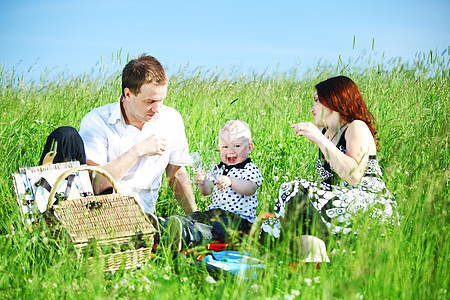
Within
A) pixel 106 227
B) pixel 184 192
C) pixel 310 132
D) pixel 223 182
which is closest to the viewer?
pixel 106 227

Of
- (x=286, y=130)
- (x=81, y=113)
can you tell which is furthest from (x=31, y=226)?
(x=286, y=130)

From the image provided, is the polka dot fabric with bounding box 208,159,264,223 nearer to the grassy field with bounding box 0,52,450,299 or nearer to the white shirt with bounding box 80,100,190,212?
the grassy field with bounding box 0,52,450,299

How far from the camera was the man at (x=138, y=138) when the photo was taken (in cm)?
352

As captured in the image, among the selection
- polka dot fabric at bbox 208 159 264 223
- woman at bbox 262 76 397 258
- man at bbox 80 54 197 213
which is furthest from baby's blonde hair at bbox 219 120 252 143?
woman at bbox 262 76 397 258

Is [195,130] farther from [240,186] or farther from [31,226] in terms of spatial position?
[31,226]

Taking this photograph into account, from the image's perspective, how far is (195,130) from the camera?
5285mm

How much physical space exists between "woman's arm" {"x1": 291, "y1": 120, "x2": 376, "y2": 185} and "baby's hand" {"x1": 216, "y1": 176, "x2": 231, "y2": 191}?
0.73m

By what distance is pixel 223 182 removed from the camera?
3.60m

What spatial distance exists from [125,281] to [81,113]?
3.42 meters

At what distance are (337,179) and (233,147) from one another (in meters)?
0.91

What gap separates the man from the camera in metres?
3.52

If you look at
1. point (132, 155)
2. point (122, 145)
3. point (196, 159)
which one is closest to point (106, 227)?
point (132, 155)

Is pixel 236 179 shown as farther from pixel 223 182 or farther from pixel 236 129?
pixel 236 129

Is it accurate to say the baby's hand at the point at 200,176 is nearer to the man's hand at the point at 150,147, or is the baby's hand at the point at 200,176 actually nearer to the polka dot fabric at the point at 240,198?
the polka dot fabric at the point at 240,198
